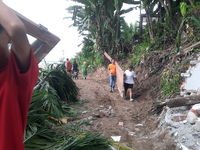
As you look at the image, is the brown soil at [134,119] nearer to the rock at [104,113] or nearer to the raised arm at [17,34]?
the rock at [104,113]

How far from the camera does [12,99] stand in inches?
33.0

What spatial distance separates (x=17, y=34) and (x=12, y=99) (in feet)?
1.14

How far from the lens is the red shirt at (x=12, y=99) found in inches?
32.0

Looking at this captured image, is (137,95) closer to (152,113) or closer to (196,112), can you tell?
(152,113)

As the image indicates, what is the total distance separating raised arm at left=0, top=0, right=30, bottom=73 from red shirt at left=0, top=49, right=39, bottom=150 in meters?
0.03

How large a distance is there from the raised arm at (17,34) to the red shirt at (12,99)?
31mm

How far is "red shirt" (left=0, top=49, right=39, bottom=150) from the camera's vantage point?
814 mm

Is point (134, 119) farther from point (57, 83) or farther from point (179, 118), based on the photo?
point (57, 83)

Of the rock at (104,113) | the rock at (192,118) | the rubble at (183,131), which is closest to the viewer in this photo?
the rubble at (183,131)

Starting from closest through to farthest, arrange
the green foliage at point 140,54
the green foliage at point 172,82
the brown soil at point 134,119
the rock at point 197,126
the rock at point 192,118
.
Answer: the rock at point 197,126
the rock at point 192,118
the brown soil at point 134,119
the green foliage at point 172,82
the green foliage at point 140,54

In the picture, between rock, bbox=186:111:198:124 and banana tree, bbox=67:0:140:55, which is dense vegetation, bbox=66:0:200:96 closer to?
banana tree, bbox=67:0:140:55

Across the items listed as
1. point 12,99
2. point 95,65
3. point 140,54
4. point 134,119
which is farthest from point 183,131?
point 95,65

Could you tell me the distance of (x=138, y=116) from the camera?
14.4ft

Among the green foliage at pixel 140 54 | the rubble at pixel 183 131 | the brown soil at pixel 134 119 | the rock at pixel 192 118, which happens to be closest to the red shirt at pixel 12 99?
the brown soil at pixel 134 119
